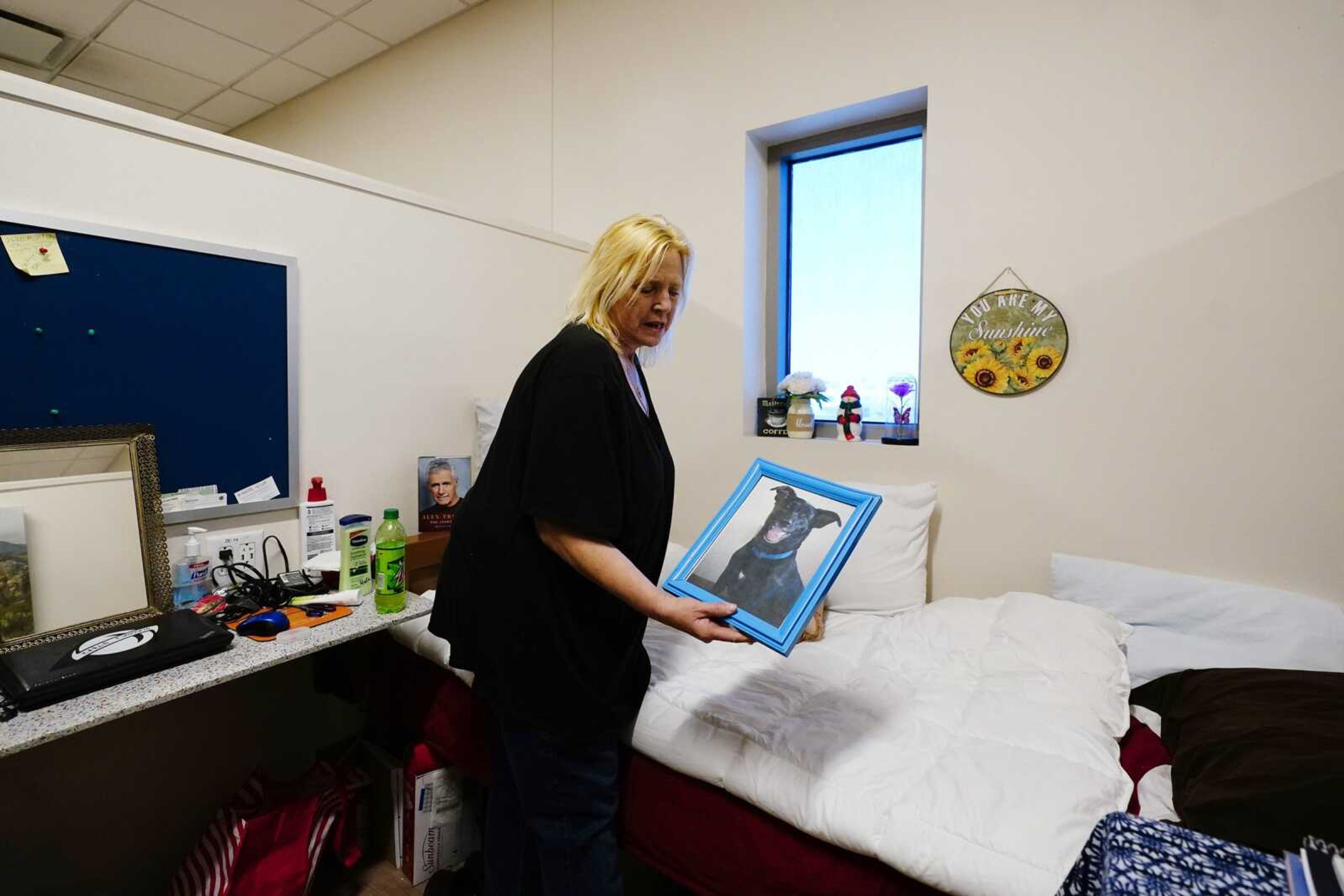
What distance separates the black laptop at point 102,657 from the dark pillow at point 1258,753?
1.67 metres

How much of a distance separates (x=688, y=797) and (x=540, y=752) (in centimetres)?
30

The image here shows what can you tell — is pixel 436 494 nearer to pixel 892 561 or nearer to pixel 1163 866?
pixel 892 561

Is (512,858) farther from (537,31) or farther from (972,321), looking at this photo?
(537,31)

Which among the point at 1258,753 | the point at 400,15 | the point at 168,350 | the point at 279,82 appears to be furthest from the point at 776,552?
the point at 279,82

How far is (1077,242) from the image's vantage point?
1754 millimetres

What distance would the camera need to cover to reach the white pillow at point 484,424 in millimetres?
2102

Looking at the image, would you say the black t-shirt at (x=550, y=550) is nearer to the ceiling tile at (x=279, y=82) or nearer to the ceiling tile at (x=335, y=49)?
the ceiling tile at (x=335, y=49)

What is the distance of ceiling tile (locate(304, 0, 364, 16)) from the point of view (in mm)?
2912

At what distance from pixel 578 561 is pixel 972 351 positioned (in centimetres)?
147

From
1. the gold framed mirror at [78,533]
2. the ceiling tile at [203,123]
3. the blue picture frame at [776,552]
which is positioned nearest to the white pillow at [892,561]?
the blue picture frame at [776,552]

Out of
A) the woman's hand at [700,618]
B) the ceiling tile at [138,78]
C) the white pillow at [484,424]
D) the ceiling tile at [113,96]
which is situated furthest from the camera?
the ceiling tile at [113,96]

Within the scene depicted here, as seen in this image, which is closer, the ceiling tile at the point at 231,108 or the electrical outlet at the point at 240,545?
the electrical outlet at the point at 240,545

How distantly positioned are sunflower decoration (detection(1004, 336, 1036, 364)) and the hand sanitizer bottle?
2.11 metres

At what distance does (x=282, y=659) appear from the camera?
1225 millimetres
